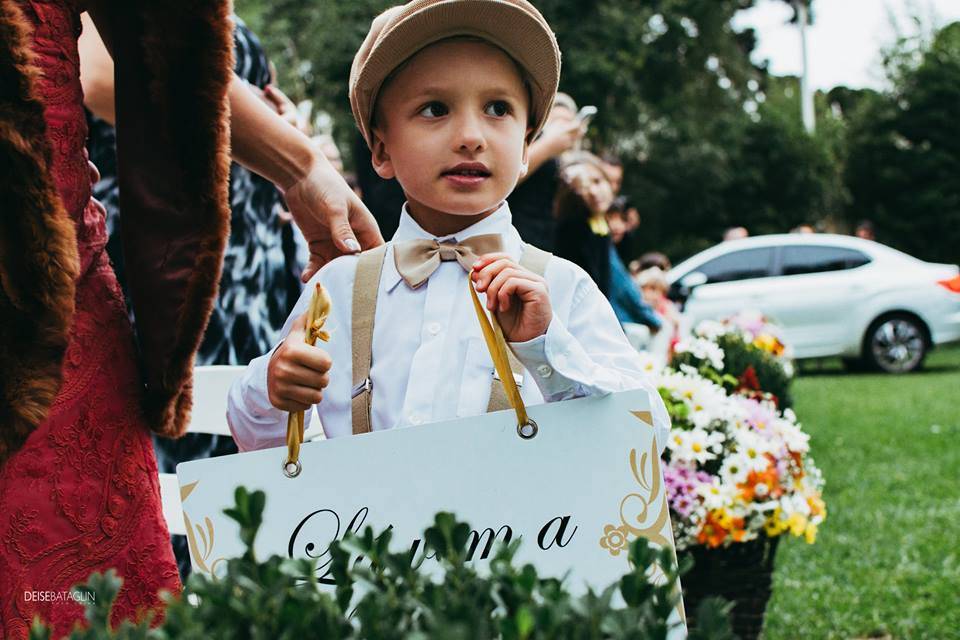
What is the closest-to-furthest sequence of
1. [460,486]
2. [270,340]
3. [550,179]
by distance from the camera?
[460,486]
[270,340]
[550,179]

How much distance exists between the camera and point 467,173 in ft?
6.54

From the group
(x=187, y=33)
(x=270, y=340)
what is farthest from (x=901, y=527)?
(x=187, y=33)

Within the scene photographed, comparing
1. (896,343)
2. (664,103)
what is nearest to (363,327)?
(896,343)

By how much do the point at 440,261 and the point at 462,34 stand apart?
400 mm

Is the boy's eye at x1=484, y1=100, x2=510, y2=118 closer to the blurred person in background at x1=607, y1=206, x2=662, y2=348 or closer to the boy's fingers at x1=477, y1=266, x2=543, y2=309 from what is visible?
the boy's fingers at x1=477, y1=266, x2=543, y2=309

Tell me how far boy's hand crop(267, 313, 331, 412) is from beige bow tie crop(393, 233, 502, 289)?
1.04 ft

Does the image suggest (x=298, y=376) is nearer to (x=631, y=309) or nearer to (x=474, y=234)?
(x=474, y=234)

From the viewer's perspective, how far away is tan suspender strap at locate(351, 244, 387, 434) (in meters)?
1.95

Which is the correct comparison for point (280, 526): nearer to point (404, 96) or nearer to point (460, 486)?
point (460, 486)

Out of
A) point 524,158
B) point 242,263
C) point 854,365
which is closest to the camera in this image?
point 524,158

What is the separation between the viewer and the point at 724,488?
355cm

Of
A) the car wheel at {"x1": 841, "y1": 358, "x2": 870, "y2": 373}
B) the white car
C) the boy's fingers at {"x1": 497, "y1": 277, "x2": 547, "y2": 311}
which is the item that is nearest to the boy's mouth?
the boy's fingers at {"x1": 497, "y1": 277, "x2": 547, "y2": 311}

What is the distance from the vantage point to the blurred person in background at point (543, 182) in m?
4.04

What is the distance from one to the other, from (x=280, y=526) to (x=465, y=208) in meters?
0.67
